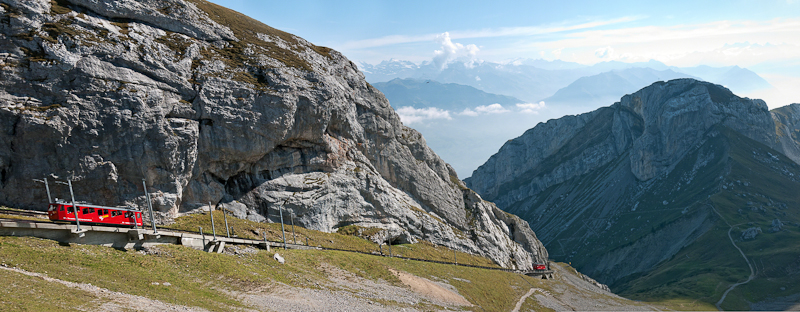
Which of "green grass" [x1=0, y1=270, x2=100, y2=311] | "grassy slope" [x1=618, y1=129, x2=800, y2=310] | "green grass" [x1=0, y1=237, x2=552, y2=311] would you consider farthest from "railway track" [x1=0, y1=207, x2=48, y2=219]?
"grassy slope" [x1=618, y1=129, x2=800, y2=310]

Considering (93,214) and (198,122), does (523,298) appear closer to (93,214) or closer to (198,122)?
(198,122)

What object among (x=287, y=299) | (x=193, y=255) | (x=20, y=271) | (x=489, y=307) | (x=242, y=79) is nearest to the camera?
(x=20, y=271)

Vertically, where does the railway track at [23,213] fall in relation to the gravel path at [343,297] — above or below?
above

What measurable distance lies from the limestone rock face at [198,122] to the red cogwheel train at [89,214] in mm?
14296

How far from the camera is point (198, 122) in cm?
6925

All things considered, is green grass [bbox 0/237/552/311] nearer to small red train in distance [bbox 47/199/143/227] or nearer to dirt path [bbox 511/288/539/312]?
small red train in distance [bbox 47/199/143/227]

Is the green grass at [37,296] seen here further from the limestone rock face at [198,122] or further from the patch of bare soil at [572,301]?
the patch of bare soil at [572,301]

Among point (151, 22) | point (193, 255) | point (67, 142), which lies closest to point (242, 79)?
point (151, 22)

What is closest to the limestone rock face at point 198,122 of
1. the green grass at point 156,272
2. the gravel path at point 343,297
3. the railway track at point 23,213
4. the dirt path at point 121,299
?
the railway track at point 23,213

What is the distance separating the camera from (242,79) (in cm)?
7606

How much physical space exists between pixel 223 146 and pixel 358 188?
2860 cm

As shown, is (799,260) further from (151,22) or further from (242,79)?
(151,22)

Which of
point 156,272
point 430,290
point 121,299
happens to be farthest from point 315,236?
point 121,299

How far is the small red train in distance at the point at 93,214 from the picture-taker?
3896 centimetres
